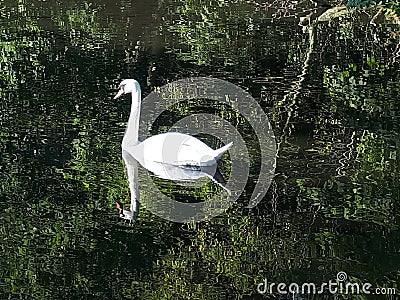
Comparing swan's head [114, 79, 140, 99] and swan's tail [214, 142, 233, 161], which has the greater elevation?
swan's head [114, 79, 140, 99]

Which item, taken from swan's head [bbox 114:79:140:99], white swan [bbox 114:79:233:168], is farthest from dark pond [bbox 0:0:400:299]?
swan's head [bbox 114:79:140:99]

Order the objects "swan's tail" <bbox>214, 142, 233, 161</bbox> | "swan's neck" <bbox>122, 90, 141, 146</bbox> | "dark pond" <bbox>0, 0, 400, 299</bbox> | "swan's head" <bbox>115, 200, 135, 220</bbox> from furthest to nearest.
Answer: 1. "swan's neck" <bbox>122, 90, 141, 146</bbox>
2. "swan's tail" <bbox>214, 142, 233, 161</bbox>
3. "swan's head" <bbox>115, 200, 135, 220</bbox>
4. "dark pond" <bbox>0, 0, 400, 299</bbox>

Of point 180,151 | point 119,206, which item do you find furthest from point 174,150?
point 119,206

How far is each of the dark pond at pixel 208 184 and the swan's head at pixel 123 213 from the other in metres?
0.06

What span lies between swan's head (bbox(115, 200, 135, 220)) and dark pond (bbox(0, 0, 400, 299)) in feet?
0.19

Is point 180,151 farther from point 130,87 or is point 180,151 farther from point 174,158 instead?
point 130,87

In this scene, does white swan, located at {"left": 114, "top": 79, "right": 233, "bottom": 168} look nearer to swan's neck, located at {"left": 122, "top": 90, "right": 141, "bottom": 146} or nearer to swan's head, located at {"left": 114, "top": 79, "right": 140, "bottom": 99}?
swan's neck, located at {"left": 122, "top": 90, "right": 141, "bottom": 146}

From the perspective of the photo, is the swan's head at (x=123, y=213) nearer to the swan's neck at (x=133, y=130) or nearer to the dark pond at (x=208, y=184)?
the dark pond at (x=208, y=184)

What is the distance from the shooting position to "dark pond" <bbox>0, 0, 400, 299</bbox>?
4953mm

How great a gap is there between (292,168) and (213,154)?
65 cm

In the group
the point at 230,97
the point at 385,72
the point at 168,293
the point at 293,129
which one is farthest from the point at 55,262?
Answer: the point at 385,72

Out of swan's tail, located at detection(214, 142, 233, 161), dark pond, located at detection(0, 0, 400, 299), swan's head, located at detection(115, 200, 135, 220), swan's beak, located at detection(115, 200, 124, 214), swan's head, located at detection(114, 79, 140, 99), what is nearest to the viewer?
dark pond, located at detection(0, 0, 400, 299)

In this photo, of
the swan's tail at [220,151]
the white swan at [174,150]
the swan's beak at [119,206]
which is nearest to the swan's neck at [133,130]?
the white swan at [174,150]

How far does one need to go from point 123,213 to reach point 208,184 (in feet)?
2.74
